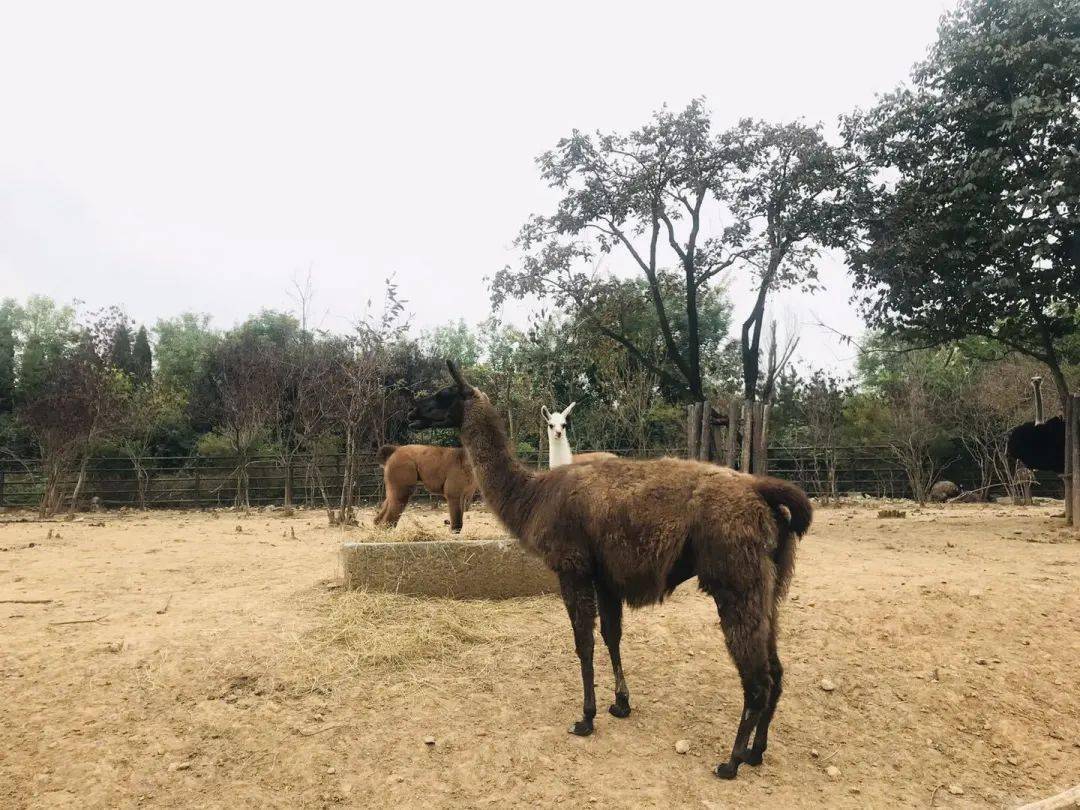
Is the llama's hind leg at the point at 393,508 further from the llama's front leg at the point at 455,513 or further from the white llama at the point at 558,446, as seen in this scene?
the white llama at the point at 558,446

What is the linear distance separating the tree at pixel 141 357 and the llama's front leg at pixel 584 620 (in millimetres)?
27629

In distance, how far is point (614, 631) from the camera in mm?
4559

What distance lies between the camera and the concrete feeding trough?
6617 mm

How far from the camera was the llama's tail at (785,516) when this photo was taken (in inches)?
150

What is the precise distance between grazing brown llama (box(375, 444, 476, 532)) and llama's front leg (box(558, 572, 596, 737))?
6.30 metres

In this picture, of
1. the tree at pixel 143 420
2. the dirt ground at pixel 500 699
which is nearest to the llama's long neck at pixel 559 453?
the dirt ground at pixel 500 699

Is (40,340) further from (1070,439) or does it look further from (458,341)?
(1070,439)

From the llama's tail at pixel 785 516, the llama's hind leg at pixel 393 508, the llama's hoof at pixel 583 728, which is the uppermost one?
the llama's tail at pixel 785 516

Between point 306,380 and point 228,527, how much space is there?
7.64 m

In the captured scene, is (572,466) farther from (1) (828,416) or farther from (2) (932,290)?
(1) (828,416)

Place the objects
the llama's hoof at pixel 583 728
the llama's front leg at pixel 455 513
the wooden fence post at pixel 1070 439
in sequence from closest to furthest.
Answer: the llama's hoof at pixel 583 728 < the llama's front leg at pixel 455 513 < the wooden fence post at pixel 1070 439

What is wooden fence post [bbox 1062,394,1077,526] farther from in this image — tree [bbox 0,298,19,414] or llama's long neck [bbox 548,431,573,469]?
tree [bbox 0,298,19,414]

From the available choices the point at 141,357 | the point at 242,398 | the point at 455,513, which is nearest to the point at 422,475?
the point at 455,513

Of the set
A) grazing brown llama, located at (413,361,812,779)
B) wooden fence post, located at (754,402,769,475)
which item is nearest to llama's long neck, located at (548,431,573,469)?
grazing brown llama, located at (413,361,812,779)
